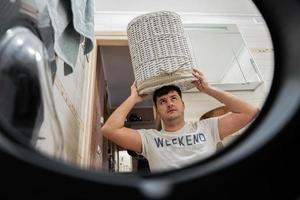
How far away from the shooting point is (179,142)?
1100 mm

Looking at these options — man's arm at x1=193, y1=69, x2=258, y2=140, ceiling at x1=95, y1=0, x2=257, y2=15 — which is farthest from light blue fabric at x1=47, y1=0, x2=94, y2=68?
ceiling at x1=95, y1=0, x2=257, y2=15

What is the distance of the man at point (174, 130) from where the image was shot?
3.59 feet

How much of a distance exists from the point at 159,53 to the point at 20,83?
0.77m

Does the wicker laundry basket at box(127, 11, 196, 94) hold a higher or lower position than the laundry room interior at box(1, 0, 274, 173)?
higher

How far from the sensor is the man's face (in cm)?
117

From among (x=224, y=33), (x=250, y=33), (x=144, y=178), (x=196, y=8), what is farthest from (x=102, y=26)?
(x=144, y=178)

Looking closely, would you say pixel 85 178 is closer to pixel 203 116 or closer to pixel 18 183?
pixel 18 183

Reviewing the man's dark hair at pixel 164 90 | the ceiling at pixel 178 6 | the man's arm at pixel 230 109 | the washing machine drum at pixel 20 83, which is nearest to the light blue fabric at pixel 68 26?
the washing machine drum at pixel 20 83

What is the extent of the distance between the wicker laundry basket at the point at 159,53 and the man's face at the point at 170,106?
5 centimetres

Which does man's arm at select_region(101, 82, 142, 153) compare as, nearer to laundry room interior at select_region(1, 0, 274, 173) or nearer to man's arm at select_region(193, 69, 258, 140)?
laundry room interior at select_region(1, 0, 274, 173)

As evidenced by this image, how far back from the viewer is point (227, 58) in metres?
1.62

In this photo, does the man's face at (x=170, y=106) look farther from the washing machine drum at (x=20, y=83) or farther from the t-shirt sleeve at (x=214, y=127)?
the washing machine drum at (x=20, y=83)

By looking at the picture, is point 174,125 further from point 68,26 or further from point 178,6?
point 178,6

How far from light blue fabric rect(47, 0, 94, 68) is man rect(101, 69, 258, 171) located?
452 mm
